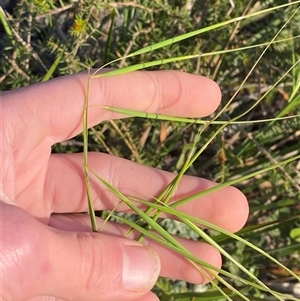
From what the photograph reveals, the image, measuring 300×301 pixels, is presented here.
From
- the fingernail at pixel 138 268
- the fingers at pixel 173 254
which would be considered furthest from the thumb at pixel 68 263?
the fingers at pixel 173 254

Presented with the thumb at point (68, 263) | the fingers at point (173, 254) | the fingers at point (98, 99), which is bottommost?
the fingers at point (173, 254)

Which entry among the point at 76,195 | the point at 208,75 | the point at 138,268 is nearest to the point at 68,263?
the point at 138,268

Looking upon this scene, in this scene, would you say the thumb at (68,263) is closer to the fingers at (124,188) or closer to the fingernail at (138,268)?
the fingernail at (138,268)

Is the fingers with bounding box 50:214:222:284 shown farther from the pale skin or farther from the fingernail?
the fingernail

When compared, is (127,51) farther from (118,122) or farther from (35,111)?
(35,111)

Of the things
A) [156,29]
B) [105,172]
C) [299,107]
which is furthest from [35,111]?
[299,107]

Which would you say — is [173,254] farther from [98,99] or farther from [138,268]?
[98,99]
